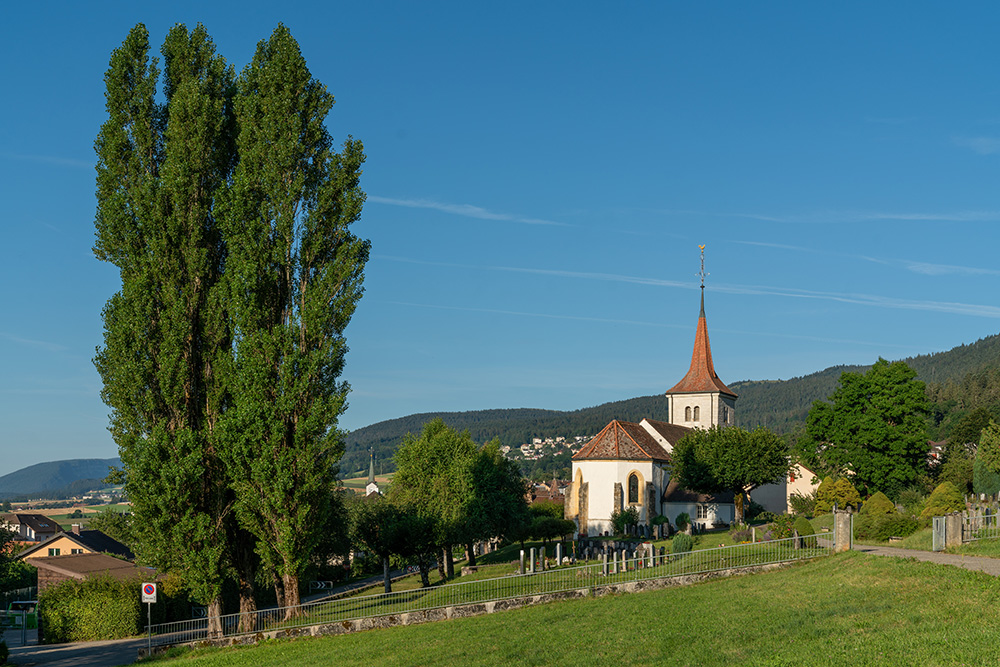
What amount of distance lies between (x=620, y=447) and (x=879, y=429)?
20.5 m

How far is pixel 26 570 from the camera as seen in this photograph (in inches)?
2682

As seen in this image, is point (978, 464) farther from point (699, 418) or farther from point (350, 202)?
point (350, 202)

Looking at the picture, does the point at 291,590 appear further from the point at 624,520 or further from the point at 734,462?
the point at 624,520

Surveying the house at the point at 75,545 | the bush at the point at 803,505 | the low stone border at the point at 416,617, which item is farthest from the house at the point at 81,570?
the bush at the point at 803,505

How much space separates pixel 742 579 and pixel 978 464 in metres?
42.8

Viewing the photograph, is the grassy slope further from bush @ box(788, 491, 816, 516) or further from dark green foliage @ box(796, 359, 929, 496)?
bush @ box(788, 491, 816, 516)

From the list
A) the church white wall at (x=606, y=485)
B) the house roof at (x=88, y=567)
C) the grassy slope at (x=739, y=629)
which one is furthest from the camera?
the church white wall at (x=606, y=485)

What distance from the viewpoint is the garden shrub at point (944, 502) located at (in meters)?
42.4

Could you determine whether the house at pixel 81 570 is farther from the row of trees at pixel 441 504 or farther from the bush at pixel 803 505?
the bush at pixel 803 505

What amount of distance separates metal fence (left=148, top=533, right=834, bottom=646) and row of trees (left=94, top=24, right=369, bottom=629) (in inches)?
37.4

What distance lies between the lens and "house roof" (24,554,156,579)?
4052 centimetres

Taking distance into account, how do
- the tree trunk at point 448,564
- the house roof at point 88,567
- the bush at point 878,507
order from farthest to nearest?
the tree trunk at point 448,564, the bush at point 878,507, the house roof at point 88,567

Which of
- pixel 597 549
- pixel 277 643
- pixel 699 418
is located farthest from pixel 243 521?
pixel 699 418

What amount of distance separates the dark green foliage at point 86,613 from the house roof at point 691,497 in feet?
152
